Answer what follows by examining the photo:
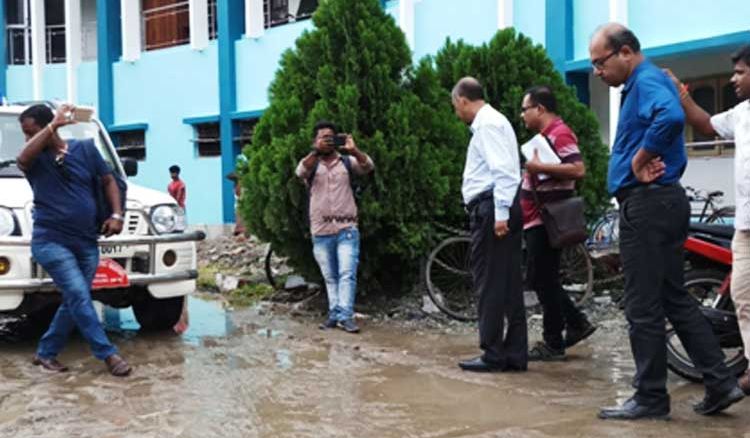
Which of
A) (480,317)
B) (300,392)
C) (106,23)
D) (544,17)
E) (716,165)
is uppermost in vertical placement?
(106,23)

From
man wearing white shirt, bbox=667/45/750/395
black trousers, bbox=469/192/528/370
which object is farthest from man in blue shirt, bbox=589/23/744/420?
black trousers, bbox=469/192/528/370

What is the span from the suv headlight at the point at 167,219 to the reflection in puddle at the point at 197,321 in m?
0.92

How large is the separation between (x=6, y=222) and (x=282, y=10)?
1387 centimetres

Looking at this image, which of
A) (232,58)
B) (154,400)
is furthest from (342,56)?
(232,58)

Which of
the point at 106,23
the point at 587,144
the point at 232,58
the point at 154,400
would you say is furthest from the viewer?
the point at 106,23

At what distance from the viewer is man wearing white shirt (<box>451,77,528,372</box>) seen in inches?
229

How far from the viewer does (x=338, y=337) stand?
7.52m

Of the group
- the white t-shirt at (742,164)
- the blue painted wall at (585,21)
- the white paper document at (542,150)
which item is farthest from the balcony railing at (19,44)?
the white t-shirt at (742,164)

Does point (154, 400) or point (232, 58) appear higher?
point (232, 58)

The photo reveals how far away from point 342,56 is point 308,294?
99.9 inches

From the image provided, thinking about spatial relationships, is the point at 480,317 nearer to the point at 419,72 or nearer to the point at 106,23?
the point at 419,72

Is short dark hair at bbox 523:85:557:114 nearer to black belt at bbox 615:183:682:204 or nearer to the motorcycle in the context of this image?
the motorcycle

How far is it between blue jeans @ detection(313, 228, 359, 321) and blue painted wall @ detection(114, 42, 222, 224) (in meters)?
12.0

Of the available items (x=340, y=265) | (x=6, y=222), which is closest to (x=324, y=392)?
(x=340, y=265)
